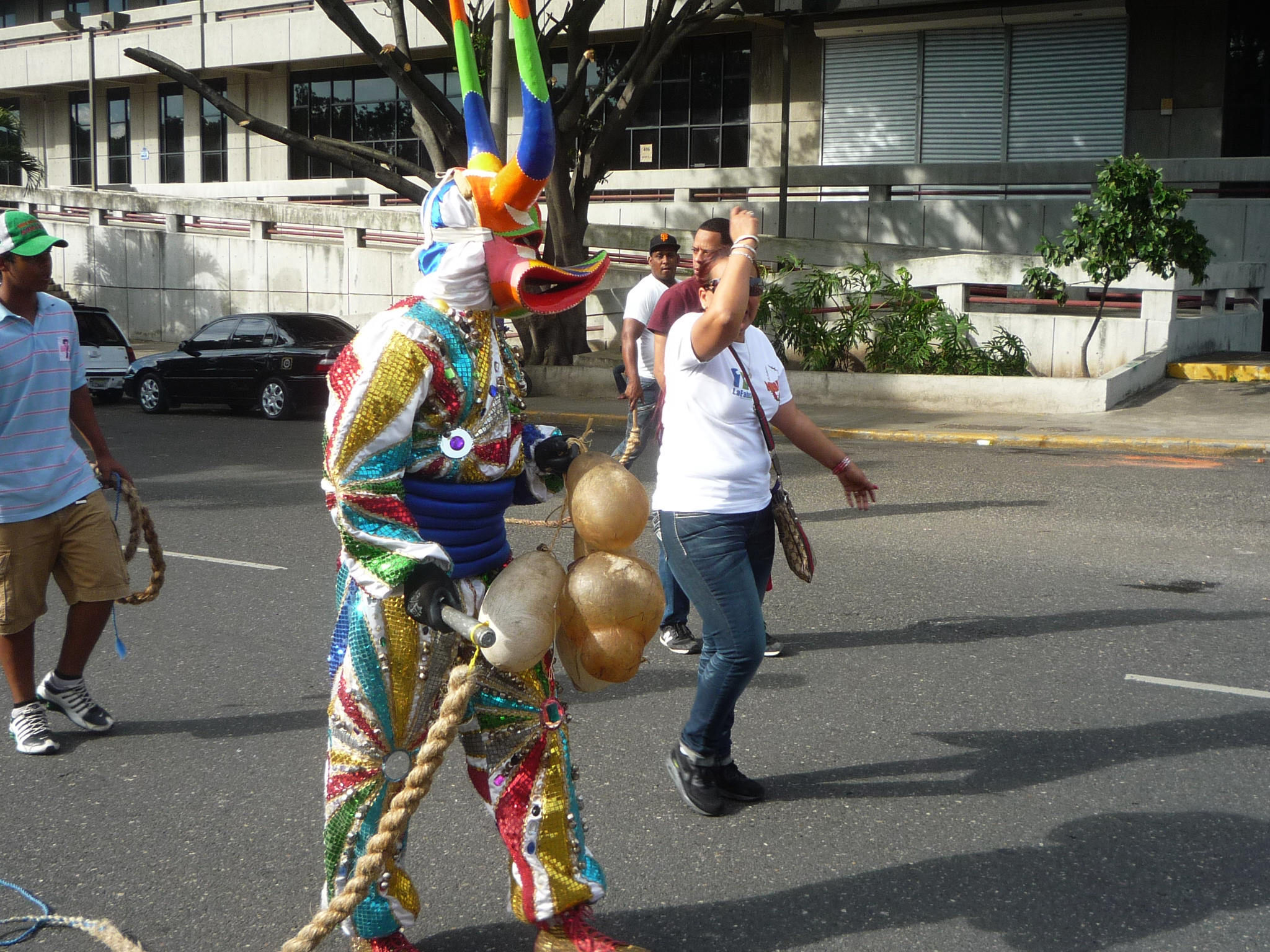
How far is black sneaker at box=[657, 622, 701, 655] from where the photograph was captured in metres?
6.05

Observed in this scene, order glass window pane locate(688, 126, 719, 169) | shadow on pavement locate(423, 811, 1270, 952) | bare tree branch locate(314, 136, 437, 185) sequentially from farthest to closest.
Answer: glass window pane locate(688, 126, 719, 169), bare tree branch locate(314, 136, 437, 185), shadow on pavement locate(423, 811, 1270, 952)

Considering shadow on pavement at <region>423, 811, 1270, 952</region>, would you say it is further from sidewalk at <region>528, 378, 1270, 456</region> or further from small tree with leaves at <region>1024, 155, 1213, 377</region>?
small tree with leaves at <region>1024, 155, 1213, 377</region>

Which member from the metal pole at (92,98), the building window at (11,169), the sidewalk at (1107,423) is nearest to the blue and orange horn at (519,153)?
the sidewalk at (1107,423)

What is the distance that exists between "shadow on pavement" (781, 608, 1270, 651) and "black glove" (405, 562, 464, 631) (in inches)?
140

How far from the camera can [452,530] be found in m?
3.02

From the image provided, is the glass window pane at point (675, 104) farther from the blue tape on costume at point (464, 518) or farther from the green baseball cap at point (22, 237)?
the blue tape on costume at point (464, 518)

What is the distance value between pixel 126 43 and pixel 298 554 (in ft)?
107

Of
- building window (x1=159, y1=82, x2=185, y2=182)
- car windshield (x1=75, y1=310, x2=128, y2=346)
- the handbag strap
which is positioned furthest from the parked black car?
building window (x1=159, y1=82, x2=185, y2=182)

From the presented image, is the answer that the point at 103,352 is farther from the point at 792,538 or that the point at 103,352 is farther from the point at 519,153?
the point at 519,153

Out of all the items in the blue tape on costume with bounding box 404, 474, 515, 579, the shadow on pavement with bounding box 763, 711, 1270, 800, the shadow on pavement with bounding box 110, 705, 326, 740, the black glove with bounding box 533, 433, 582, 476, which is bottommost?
the shadow on pavement with bounding box 110, 705, 326, 740

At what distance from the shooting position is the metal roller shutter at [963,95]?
24422 mm

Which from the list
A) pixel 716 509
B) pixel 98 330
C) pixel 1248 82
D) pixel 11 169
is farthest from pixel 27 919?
pixel 11 169

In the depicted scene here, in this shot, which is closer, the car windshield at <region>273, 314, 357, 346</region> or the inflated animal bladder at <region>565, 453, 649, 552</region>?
the inflated animal bladder at <region>565, 453, 649, 552</region>

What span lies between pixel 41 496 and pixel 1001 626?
173 inches
